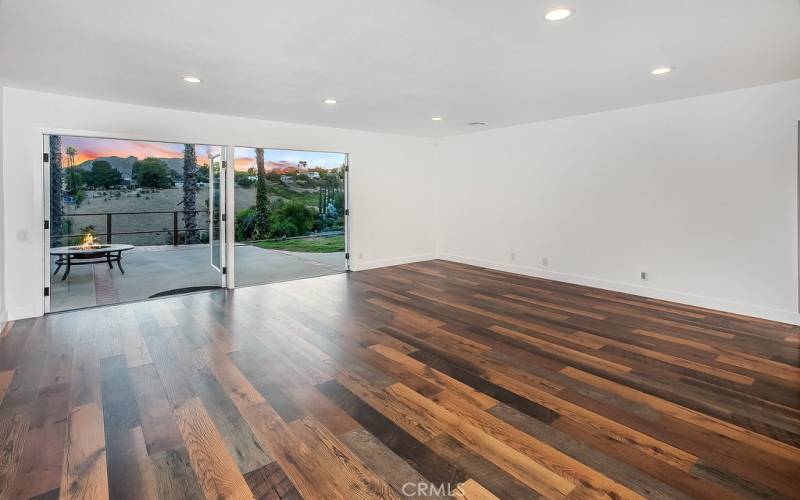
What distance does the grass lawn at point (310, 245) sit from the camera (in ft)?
36.2

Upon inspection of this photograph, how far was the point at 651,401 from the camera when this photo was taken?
2.61 meters

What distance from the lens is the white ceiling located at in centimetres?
254

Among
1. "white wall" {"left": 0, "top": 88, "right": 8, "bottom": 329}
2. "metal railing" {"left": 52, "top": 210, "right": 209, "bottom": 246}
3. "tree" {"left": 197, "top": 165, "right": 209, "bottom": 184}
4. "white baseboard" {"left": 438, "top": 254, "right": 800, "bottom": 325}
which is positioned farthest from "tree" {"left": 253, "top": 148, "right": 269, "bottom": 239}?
"white wall" {"left": 0, "top": 88, "right": 8, "bottom": 329}

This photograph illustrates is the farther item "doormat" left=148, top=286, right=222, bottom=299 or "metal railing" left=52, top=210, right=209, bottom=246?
"metal railing" left=52, top=210, right=209, bottom=246

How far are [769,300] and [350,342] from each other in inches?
171

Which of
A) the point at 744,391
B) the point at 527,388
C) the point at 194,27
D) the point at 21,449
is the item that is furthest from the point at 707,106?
the point at 21,449

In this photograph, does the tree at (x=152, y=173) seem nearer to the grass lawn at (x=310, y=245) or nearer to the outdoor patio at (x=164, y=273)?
the outdoor patio at (x=164, y=273)

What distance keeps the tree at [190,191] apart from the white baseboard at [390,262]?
545cm

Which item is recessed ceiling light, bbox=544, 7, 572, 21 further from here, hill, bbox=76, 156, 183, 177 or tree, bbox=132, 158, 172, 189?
tree, bbox=132, 158, 172, 189

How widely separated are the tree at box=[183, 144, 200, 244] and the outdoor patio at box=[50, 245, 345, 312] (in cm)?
47

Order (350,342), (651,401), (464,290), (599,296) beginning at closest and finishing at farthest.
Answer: (651,401)
(350,342)
(599,296)
(464,290)

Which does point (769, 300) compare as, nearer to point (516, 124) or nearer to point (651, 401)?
point (651, 401)

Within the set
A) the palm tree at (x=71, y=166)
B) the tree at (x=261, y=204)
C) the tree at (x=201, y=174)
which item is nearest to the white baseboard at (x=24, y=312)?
the palm tree at (x=71, y=166)

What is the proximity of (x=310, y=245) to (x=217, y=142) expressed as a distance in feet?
20.6
